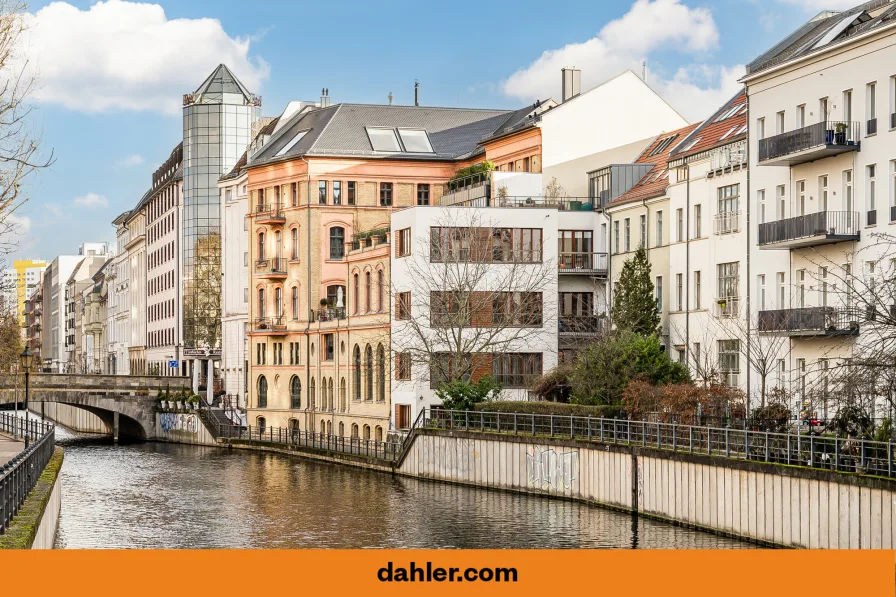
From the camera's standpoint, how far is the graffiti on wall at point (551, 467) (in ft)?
164

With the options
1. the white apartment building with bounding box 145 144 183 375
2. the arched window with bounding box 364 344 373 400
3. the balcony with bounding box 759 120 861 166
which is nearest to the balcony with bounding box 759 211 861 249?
the balcony with bounding box 759 120 861 166

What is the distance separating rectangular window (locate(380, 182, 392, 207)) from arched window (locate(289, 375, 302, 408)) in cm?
1274

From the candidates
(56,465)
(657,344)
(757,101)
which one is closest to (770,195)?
(757,101)

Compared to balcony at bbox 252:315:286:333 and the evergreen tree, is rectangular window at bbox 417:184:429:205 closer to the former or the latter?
balcony at bbox 252:315:286:333

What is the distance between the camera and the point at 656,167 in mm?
70188

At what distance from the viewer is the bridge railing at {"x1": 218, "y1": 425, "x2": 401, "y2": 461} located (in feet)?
214

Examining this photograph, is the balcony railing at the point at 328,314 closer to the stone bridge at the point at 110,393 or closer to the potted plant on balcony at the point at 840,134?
the stone bridge at the point at 110,393

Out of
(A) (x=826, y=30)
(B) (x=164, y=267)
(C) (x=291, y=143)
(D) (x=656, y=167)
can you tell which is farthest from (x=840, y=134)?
(B) (x=164, y=267)

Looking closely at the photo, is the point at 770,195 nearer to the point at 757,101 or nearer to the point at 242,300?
the point at 757,101

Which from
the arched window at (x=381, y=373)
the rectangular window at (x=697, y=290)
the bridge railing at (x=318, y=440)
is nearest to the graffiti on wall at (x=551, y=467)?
the rectangular window at (x=697, y=290)

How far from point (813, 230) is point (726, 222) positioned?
8.51m

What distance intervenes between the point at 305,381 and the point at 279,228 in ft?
39.0

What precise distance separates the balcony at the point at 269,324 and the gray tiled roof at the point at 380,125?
10566 millimetres

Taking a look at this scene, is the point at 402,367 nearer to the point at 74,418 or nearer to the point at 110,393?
the point at 110,393
